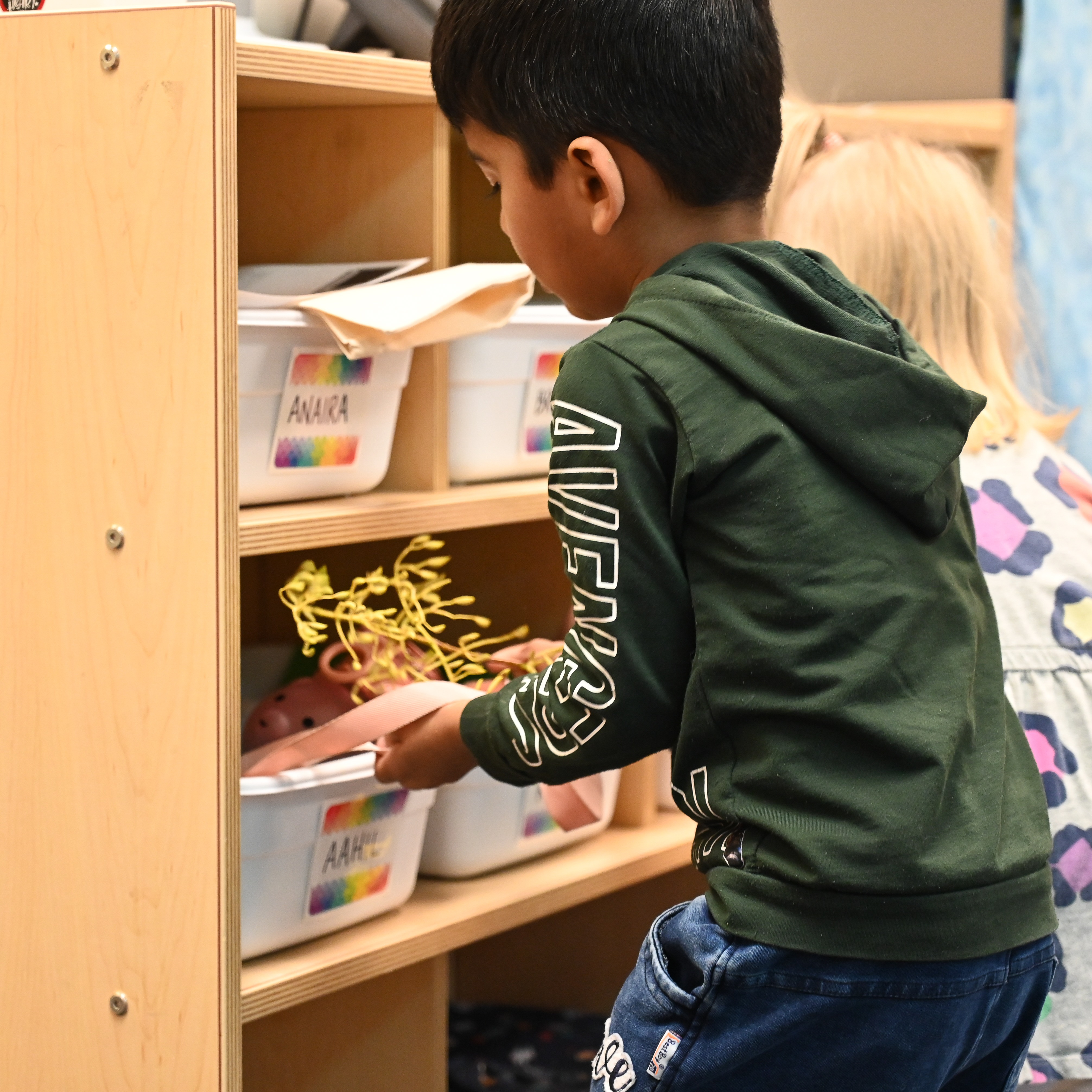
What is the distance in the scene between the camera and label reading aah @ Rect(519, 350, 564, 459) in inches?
51.7

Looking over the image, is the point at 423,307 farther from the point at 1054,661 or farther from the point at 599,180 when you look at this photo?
the point at 1054,661

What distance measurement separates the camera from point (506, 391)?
1299 mm

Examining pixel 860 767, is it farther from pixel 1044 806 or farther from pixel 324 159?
pixel 324 159

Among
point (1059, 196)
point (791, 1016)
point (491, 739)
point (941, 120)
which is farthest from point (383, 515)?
point (1059, 196)

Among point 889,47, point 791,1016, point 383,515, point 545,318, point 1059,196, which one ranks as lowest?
point 791,1016

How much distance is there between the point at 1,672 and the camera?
1.07 meters

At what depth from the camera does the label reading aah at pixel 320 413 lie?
1.10 meters

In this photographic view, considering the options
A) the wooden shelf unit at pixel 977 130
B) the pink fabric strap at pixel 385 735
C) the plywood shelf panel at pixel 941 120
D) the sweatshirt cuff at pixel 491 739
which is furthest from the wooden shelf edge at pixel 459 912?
the wooden shelf unit at pixel 977 130

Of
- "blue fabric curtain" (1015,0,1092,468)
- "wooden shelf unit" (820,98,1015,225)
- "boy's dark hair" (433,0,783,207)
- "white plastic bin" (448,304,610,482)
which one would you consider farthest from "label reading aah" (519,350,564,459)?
"blue fabric curtain" (1015,0,1092,468)

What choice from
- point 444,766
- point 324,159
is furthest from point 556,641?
point 324,159

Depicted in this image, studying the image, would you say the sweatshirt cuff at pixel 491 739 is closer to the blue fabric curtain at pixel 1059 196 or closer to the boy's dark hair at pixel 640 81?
the boy's dark hair at pixel 640 81

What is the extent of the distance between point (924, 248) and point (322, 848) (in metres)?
0.83

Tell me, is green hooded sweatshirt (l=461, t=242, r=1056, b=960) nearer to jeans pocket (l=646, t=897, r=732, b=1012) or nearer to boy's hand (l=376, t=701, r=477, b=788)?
jeans pocket (l=646, t=897, r=732, b=1012)

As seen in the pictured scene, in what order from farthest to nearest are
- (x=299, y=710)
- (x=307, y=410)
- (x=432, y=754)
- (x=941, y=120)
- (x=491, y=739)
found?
1. (x=941, y=120)
2. (x=299, y=710)
3. (x=307, y=410)
4. (x=432, y=754)
5. (x=491, y=739)
